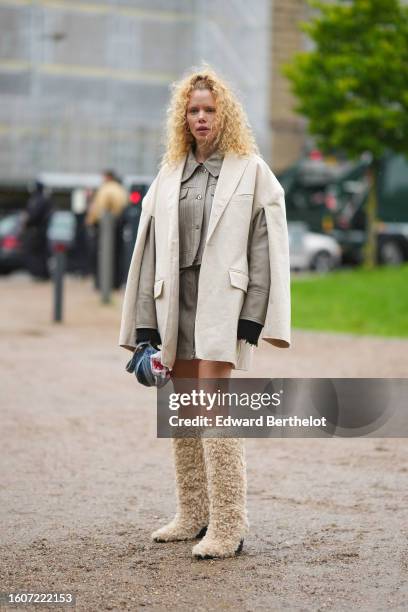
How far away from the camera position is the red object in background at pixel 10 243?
28.3 m

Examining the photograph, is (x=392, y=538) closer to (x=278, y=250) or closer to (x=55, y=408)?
(x=278, y=250)

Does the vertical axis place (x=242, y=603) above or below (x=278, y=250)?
below

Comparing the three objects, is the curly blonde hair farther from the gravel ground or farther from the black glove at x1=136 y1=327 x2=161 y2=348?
the gravel ground

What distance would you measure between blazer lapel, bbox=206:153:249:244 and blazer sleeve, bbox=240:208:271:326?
0.48 feet

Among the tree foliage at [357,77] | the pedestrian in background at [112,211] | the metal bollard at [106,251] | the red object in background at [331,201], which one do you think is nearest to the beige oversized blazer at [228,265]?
the metal bollard at [106,251]

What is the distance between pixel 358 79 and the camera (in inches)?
1058

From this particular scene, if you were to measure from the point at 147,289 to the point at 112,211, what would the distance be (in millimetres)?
15313

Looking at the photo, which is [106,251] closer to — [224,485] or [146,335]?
[146,335]

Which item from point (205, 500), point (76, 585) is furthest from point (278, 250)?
point (76, 585)

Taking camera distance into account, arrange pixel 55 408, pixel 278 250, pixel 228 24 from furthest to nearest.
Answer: pixel 228 24, pixel 55 408, pixel 278 250

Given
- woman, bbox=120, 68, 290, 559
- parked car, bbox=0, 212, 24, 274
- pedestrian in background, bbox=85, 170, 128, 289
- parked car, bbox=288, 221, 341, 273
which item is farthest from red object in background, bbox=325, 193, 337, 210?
woman, bbox=120, 68, 290, 559

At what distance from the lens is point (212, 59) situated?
45562 mm

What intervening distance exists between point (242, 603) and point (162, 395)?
39.3 inches

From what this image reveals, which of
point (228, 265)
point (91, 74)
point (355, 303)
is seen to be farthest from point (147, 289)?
point (91, 74)
